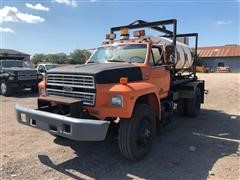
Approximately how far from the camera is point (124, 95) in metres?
4.44

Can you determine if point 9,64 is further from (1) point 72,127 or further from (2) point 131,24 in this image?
(1) point 72,127

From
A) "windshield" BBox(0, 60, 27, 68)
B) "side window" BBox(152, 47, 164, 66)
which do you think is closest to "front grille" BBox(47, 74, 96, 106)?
"side window" BBox(152, 47, 164, 66)

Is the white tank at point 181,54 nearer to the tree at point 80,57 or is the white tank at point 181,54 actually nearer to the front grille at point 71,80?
Result: the tree at point 80,57

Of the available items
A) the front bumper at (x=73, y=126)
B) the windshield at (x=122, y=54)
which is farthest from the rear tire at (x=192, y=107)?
the front bumper at (x=73, y=126)

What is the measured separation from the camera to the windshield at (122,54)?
19.6 ft

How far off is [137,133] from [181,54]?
437 centimetres

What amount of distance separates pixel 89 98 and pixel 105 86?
350 mm

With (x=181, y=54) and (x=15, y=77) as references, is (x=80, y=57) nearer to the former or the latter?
(x=15, y=77)

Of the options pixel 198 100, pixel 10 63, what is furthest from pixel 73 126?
pixel 10 63

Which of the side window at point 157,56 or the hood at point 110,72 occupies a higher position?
the side window at point 157,56

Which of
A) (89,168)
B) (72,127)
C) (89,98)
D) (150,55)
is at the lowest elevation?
(89,168)

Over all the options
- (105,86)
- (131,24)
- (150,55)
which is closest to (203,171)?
(105,86)

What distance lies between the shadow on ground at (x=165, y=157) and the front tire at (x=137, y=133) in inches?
8.4

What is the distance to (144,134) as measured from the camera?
5020mm
